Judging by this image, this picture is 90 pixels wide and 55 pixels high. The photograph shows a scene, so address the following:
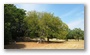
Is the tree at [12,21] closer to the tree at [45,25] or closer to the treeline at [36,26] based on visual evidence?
the treeline at [36,26]

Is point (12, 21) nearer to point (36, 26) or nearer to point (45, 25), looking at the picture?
point (36, 26)

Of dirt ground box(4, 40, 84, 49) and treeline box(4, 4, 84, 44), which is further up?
treeline box(4, 4, 84, 44)

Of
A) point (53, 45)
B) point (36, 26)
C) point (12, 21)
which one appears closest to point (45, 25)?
point (36, 26)

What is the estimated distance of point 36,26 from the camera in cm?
377

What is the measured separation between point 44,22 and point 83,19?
0.60 metres

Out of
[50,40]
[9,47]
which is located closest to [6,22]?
[9,47]

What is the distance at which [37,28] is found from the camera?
3.77 metres

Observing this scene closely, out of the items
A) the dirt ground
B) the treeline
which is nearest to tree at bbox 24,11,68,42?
the treeline

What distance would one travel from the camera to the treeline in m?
3.74

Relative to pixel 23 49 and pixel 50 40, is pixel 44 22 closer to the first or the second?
pixel 50 40

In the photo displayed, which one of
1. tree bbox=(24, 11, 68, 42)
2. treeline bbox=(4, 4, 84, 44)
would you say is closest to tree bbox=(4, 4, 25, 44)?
treeline bbox=(4, 4, 84, 44)

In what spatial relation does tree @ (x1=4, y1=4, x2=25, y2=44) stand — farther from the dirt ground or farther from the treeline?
the dirt ground

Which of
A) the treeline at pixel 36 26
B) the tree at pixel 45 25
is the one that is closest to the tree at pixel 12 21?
the treeline at pixel 36 26

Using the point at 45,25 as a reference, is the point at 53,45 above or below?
below
